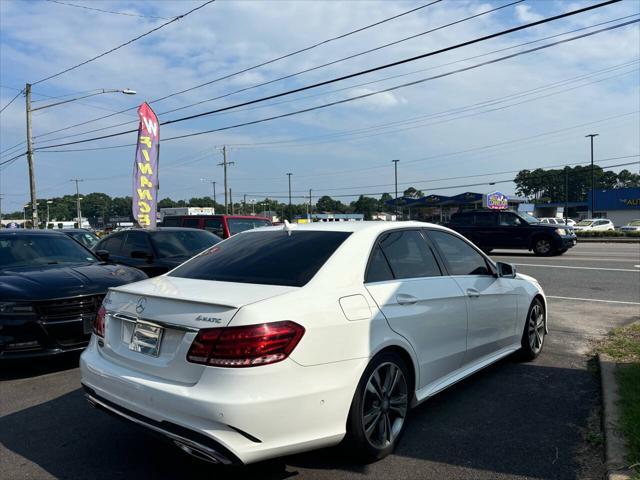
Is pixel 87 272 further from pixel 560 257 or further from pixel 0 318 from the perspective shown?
pixel 560 257

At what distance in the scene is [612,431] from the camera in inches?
141

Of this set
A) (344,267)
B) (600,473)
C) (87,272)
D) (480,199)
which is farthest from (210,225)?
(480,199)

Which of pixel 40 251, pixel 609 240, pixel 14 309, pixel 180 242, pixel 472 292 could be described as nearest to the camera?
pixel 472 292

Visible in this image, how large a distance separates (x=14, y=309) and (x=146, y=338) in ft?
8.98

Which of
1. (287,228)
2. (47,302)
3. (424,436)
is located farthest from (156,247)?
(424,436)

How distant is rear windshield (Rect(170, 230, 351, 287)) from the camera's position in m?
3.41

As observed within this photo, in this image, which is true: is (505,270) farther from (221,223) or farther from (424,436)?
(221,223)

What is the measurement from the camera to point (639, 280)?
39.7 ft

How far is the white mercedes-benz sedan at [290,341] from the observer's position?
2725mm

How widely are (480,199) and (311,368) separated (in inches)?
1880

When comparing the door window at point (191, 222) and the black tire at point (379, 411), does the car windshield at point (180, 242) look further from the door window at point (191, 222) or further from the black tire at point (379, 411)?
the black tire at point (379, 411)

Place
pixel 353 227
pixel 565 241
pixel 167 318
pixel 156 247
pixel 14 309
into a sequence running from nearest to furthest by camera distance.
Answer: pixel 167 318, pixel 353 227, pixel 14 309, pixel 156 247, pixel 565 241

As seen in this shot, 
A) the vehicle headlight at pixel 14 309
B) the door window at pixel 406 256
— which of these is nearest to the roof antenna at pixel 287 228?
the door window at pixel 406 256

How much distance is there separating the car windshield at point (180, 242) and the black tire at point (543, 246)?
14.2 m
